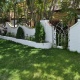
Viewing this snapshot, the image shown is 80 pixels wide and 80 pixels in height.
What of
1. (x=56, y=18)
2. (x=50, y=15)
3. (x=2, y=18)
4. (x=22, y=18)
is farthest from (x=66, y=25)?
(x=2, y=18)

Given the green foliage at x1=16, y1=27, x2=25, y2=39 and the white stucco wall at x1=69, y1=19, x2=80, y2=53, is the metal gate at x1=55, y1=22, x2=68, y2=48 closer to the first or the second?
the white stucco wall at x1=69, y1=19, x2=80, y2=53

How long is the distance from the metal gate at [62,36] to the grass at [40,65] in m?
0.60

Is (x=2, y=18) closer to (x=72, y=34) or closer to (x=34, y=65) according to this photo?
(x=72, y=34)

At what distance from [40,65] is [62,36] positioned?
11.0 ft

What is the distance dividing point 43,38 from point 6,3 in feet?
22.9

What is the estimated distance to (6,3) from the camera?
18.2 m

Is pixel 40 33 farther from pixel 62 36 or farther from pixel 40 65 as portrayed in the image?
pixel 40 65

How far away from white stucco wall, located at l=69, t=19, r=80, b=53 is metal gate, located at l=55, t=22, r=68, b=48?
0.42 metres

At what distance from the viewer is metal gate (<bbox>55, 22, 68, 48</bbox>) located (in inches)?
457

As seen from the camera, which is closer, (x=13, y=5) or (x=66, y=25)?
(x=66, y=25)

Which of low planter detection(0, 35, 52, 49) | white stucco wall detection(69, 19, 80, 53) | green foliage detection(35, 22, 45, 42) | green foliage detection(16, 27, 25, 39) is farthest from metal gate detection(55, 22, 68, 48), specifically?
green foliage detection(16, 27, 25, 39)

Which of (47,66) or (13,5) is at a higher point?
(13,5)

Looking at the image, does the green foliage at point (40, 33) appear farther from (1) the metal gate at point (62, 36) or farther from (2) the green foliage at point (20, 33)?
(2) the green foliage at point (20, 33)

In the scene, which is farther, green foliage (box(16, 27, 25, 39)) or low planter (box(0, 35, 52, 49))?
green foliage (box(16, 27, 25, 39))
